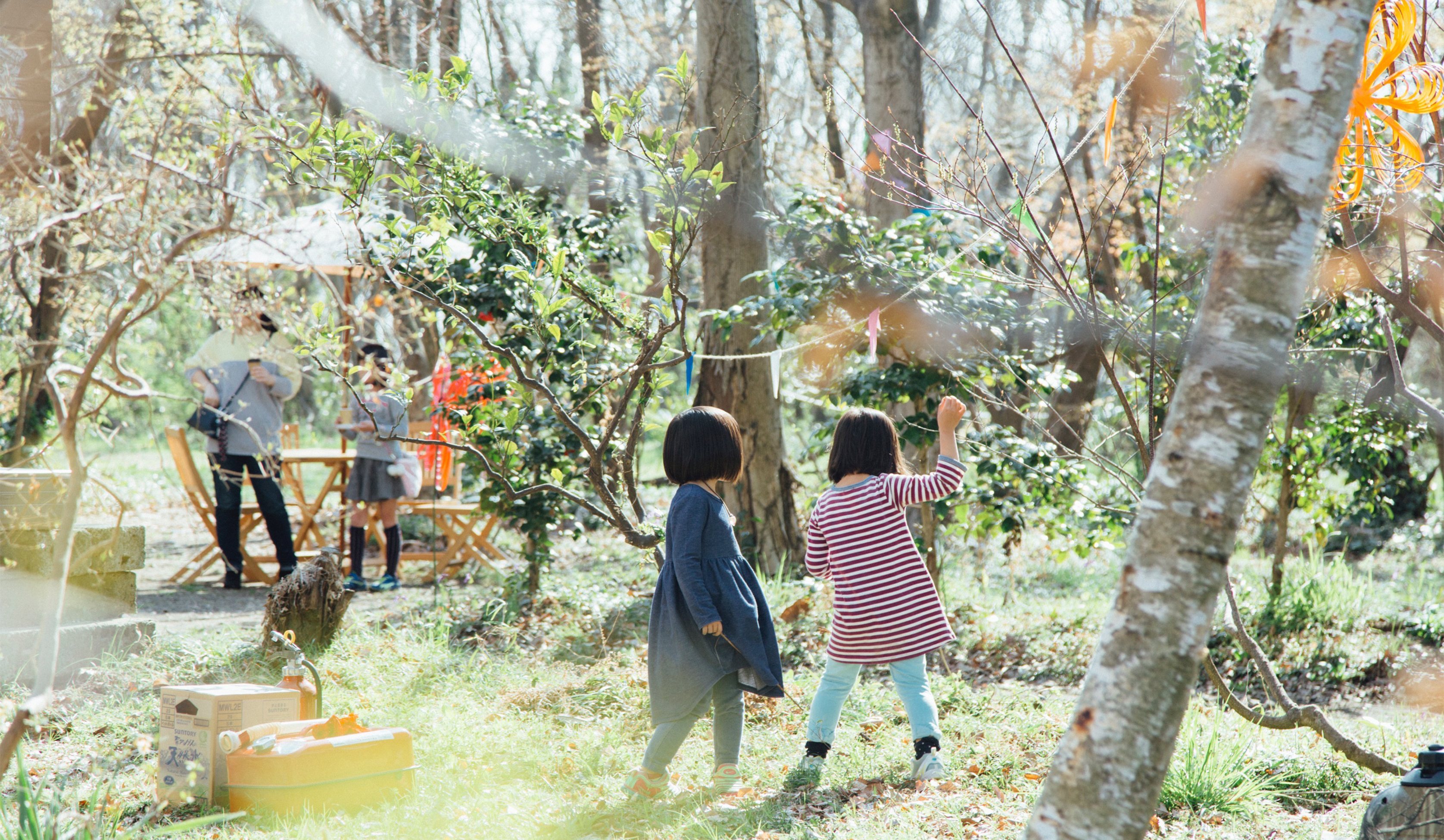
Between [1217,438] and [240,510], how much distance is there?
6342mm

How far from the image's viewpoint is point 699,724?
172 inches

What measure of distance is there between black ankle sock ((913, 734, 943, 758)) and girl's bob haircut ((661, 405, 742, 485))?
3.77 ft

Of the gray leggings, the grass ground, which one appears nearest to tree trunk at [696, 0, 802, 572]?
the grass ground

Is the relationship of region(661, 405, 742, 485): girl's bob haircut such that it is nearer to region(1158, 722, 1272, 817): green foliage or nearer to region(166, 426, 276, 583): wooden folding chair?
region(1158, 722, 1272, 817): green foliage

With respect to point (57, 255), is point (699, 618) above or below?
Result: below

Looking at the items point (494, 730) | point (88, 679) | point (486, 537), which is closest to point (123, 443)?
point (486, 537)

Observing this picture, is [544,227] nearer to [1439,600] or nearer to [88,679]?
[88,679]

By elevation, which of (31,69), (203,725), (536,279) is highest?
(31,69)

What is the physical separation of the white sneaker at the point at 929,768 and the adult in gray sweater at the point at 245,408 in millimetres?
4257

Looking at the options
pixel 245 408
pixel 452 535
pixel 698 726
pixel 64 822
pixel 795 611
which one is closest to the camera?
pixel 64 822

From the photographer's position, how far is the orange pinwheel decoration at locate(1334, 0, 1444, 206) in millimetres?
2979

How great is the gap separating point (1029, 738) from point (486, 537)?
537 centimetres

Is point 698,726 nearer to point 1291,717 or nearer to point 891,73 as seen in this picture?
point 1291,717

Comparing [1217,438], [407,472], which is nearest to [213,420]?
[407,472]
